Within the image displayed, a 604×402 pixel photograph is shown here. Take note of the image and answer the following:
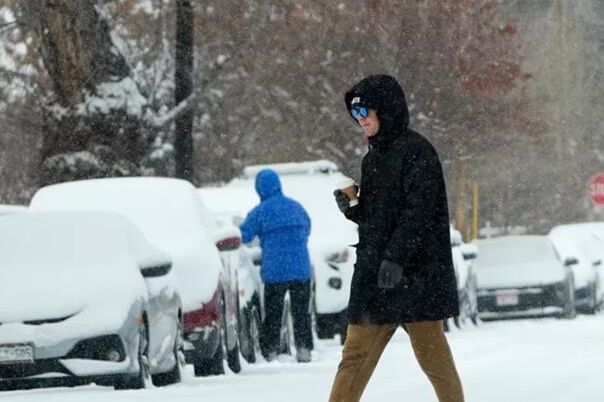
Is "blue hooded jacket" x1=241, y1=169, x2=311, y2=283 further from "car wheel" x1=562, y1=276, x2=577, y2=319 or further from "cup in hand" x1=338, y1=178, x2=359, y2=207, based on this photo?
"car wheel" x1=562, y1=276, x2=577, y2=319

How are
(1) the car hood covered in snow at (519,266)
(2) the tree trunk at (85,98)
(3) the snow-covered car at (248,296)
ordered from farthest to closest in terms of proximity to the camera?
1. (1) the car hood covered in snow at (519,266)
2. (2) the tree trunk at (85,98)
3. (3) the snow-covered car at (248,296)

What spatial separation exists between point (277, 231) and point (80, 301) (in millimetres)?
4877

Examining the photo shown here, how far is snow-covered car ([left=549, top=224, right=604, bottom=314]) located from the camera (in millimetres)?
35375

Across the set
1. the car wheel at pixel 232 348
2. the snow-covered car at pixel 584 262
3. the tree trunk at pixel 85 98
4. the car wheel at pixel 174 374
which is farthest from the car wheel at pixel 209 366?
the snow-covered car at pixel 584 262

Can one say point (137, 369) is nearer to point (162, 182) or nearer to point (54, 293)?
point (54, 293)

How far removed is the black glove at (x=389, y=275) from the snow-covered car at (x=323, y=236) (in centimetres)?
1235

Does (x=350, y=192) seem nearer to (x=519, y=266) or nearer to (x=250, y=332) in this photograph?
(x=250, y=332)

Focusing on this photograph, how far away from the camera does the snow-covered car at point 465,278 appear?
28.5 metres

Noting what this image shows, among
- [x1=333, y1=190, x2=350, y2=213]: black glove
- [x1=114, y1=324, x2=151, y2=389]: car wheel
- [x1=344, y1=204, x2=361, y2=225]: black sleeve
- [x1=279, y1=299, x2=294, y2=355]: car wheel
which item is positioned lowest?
[x1=279, y1=299, x2=294, y2=355]: car wheel

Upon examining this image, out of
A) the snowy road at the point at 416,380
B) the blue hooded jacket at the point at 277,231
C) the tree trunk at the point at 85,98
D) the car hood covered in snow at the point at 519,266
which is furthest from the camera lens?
the car hood covered in snow at the point at 519,266

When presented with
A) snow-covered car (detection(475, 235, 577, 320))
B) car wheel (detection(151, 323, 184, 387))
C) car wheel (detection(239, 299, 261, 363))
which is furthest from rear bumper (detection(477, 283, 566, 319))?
car wheel (detection(151, 323, 184, 387))

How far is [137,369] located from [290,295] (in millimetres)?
4794

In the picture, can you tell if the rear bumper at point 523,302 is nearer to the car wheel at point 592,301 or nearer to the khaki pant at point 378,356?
the car wheel at point 592,301

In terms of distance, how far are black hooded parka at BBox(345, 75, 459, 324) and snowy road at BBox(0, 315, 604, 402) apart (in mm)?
3649
